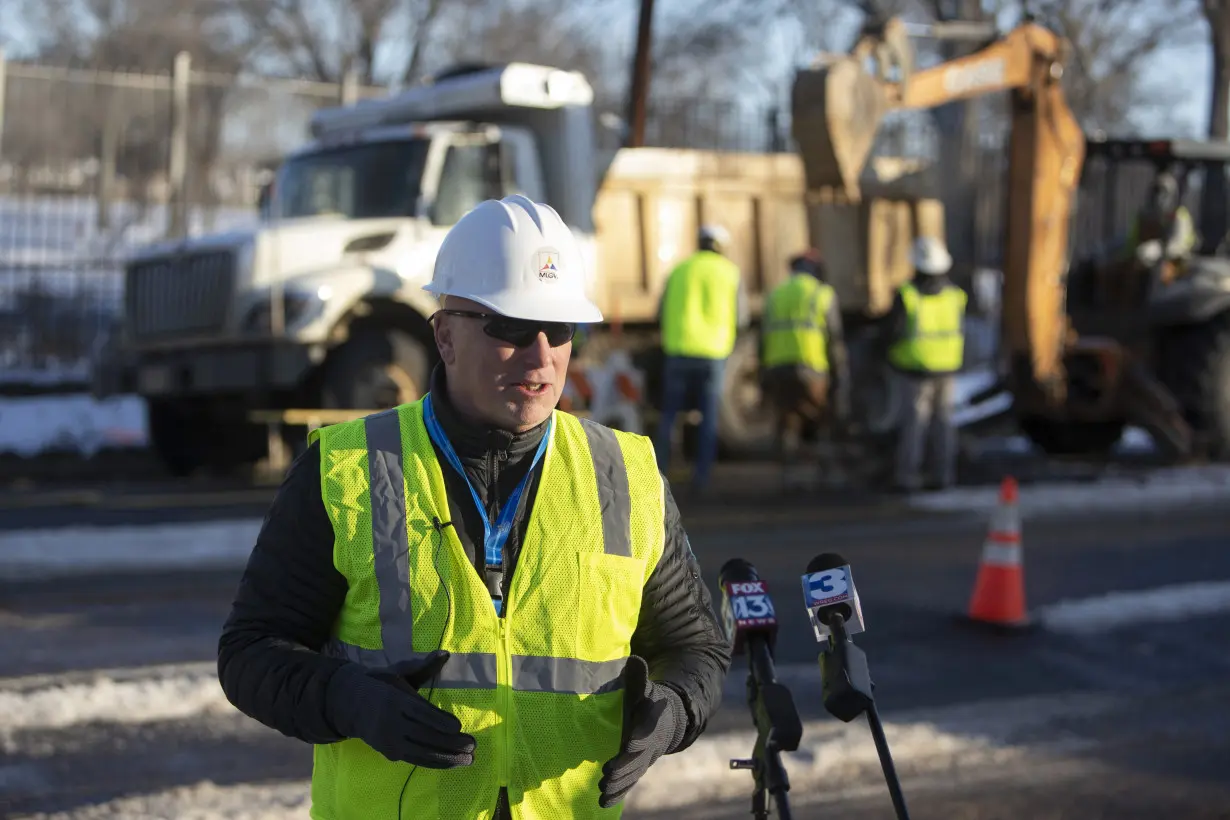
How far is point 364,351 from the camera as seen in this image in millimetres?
11859

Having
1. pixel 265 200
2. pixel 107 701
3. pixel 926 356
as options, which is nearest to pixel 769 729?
pixel 107 701

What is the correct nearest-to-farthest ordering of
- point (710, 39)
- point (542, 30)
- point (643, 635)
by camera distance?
point (643, 635) < point (710, 39) < point (542, 30)

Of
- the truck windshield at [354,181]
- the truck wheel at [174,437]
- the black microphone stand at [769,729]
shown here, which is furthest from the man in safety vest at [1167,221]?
the black microphone stand at [769,729]

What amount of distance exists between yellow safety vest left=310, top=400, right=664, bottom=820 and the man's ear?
0.15 meters

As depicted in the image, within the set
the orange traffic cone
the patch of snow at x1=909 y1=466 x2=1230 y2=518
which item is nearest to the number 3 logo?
the orange traffic cone

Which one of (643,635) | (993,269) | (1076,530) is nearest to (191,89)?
(993,269)

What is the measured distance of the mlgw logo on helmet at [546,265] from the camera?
254cm

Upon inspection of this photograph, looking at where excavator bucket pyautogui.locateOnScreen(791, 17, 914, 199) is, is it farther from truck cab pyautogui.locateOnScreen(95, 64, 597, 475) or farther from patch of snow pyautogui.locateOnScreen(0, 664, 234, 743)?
patch of snow pyautogui.locateOnScreen(0, 664, 234, 743)

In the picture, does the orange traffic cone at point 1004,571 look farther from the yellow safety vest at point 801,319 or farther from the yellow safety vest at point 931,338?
the yellow safety vest at point 801,319

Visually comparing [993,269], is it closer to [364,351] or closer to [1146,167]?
[1146,167]

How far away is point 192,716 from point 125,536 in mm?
4007

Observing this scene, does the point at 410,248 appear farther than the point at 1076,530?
Yes

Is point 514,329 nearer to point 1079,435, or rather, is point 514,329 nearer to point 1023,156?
point 1023,156

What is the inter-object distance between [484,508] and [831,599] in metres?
0.61
